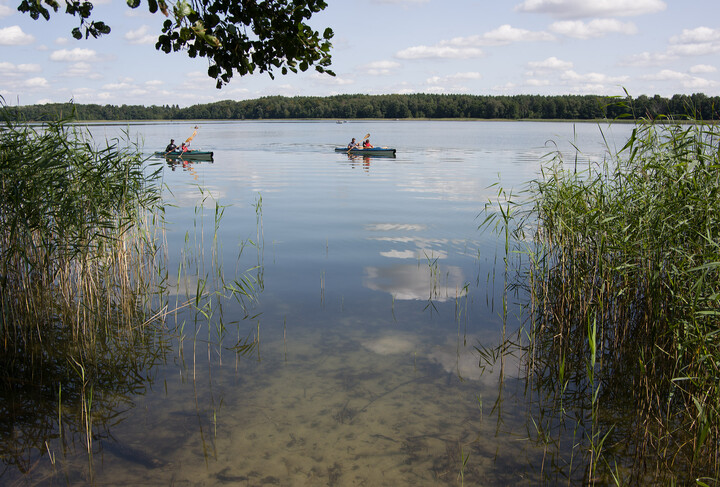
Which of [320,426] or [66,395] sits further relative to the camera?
[66,395]

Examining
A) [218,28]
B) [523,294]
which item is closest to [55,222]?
[218,28]

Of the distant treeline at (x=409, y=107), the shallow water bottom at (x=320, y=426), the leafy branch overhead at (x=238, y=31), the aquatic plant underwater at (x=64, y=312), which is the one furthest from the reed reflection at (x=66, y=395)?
the distant treeline at (x=409, y=107)

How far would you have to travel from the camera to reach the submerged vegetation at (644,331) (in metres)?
4.17

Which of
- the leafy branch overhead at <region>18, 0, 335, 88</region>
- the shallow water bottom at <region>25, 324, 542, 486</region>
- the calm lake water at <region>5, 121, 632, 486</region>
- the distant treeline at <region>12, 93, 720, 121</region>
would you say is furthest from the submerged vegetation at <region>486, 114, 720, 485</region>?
the distant treeline at <region>12, 93, 720, 121</region>

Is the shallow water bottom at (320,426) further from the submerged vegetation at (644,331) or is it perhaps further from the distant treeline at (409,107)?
the distant treeline at (409,107)

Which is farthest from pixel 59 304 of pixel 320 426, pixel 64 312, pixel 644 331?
pixel 644 331

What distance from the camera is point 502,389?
18.1ft

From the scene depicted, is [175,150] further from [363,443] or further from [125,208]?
[363,443]

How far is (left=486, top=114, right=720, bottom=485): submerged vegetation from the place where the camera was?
4.17 m

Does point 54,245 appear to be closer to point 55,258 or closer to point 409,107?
point 55,258

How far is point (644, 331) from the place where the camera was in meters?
5.32

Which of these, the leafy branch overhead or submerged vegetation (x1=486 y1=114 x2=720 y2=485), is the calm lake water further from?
the leafy branch overhead

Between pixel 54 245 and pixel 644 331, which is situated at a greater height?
pixel 54 245

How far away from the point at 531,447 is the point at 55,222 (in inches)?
213
